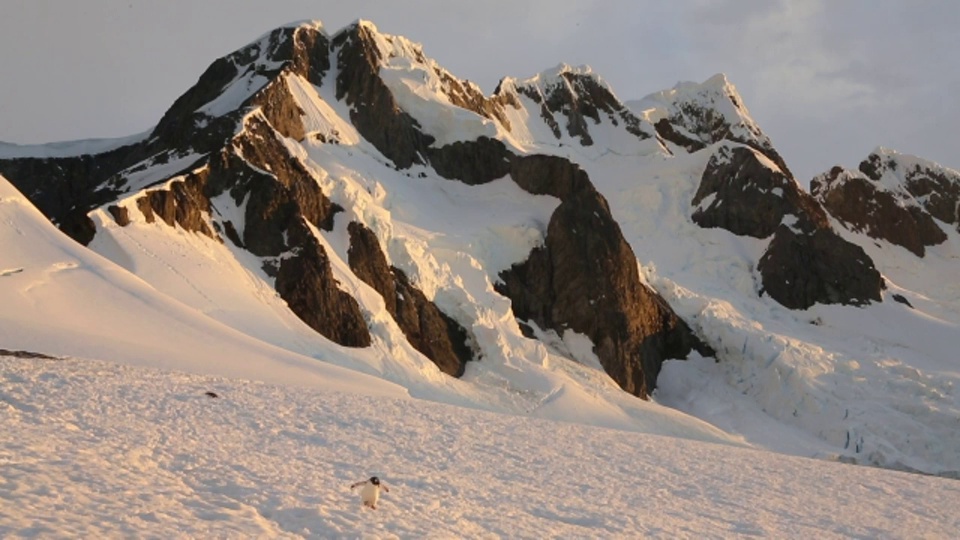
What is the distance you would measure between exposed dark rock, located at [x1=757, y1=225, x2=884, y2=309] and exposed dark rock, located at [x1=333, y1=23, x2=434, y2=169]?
32.5 m

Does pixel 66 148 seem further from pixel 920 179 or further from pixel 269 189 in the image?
pixel 920 179

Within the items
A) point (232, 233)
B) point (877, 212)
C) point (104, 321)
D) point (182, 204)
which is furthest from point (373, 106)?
point (877, 212)

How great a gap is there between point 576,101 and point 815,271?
36.1 metres

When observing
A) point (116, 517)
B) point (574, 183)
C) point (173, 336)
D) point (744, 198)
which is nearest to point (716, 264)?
point (744, 198)

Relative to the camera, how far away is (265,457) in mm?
17016

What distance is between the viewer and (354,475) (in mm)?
17000

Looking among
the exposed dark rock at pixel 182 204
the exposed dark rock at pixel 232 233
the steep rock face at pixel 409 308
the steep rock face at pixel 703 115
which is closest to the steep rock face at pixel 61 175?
the exposed dark rock at pixel 182 204

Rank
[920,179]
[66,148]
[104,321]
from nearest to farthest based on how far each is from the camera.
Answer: [104,321] < [66,148] < [920,179]

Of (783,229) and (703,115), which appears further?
(703,115)

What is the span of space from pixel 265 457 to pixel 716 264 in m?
69.3

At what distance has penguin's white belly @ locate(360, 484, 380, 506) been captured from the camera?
1432 cm

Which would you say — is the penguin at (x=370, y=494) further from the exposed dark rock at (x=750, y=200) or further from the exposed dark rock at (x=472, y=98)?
the exposed dark rock at (x=750, y=200)

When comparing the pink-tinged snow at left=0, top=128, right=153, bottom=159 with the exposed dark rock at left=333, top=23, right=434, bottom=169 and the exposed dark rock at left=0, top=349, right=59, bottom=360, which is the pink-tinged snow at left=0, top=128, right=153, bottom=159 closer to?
the exposed dark rock at left=333, top=23, right=434, bottom=169

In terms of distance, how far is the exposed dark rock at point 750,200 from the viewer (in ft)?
283
